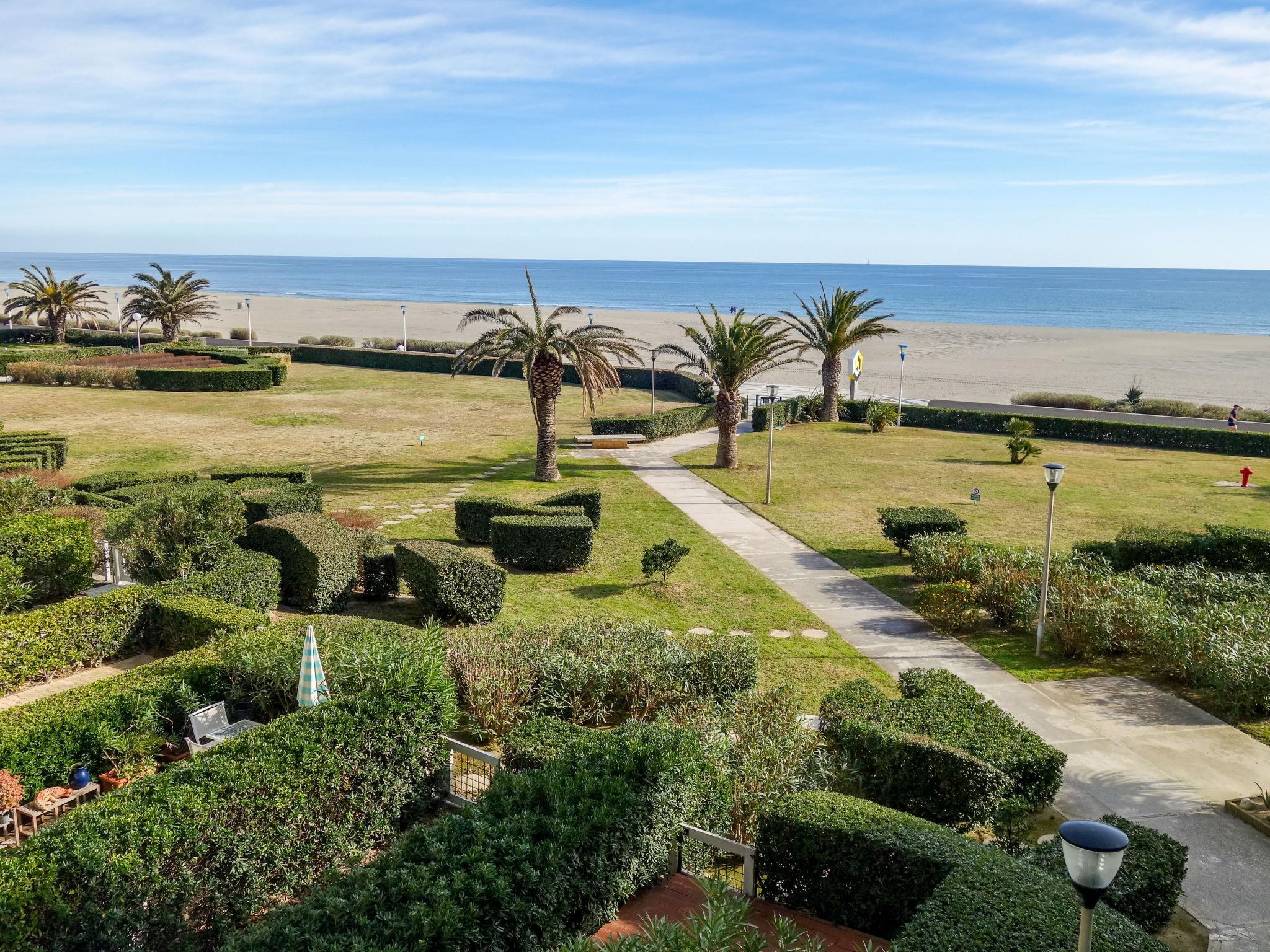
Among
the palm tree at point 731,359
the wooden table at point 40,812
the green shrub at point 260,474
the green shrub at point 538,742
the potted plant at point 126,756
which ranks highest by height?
the palm tree at point 731,359

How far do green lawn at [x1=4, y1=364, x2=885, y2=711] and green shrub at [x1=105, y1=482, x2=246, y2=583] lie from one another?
259 centimetres

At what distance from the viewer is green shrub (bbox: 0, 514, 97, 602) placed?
47.1 ft

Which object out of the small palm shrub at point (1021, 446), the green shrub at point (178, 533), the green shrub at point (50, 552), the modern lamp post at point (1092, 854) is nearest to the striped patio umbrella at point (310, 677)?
the green shrub at point (178, 533)

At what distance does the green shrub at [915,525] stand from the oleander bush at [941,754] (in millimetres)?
9181

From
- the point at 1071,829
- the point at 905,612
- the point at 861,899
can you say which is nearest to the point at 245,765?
the point at 861,899

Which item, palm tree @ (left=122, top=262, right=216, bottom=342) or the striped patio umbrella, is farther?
palm tree @ (left=122, top=262, right=216, bottom=342)

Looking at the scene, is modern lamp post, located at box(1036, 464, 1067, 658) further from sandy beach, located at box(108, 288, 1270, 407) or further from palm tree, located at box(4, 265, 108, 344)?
palm tree, located at box(4, 265, 108, 344)

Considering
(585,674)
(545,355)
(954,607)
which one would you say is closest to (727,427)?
(545,355)

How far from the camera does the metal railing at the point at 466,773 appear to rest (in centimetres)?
936

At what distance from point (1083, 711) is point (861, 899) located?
701 cm

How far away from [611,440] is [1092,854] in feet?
98.5

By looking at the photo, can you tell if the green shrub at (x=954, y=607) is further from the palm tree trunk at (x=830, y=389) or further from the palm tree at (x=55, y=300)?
the palm tree at (x=55, y=300)

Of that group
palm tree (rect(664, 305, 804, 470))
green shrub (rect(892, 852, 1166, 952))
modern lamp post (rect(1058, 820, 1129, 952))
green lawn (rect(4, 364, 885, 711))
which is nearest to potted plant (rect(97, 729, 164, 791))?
green lawn (rect(4, 364, 885, 711))

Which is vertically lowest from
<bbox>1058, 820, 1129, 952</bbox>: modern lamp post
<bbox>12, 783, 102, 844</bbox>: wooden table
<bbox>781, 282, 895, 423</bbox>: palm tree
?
<bbox>12, 783, 102, 844</bbox>: wooden table
